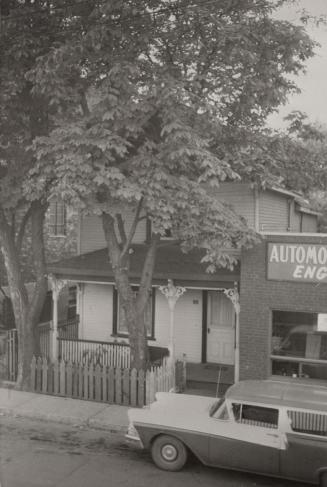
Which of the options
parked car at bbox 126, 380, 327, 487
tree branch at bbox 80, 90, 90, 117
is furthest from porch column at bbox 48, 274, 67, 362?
parked car at bbox 126, 380, 327, 487

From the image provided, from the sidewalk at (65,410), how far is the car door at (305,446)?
429cm

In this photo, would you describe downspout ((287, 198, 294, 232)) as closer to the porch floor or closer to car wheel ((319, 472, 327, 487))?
the porch floor

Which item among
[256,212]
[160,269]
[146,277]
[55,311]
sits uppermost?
[256,212]

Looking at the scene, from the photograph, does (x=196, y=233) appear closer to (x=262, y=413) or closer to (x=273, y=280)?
(x=273, y=280)

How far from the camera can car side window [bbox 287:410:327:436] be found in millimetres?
8523

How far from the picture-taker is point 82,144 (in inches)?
463

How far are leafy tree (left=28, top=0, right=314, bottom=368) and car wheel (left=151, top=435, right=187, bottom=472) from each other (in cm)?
439

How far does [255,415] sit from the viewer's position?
9.02 meters

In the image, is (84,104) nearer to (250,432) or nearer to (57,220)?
(250,432)

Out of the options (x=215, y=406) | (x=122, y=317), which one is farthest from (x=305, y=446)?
(x=122, y=317)

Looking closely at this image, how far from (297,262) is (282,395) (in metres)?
4.79

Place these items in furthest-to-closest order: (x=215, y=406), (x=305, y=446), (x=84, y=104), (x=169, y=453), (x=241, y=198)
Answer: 1. (x=241, y=198)
2. (x=84, y=104)
3. (x=215, y=406)
4. (x=169, y=453)
5. (x=305, y=446)

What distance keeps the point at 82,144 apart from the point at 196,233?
3315 millimetres

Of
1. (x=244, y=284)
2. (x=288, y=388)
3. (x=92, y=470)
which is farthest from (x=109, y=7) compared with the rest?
(x=92, y=470)
